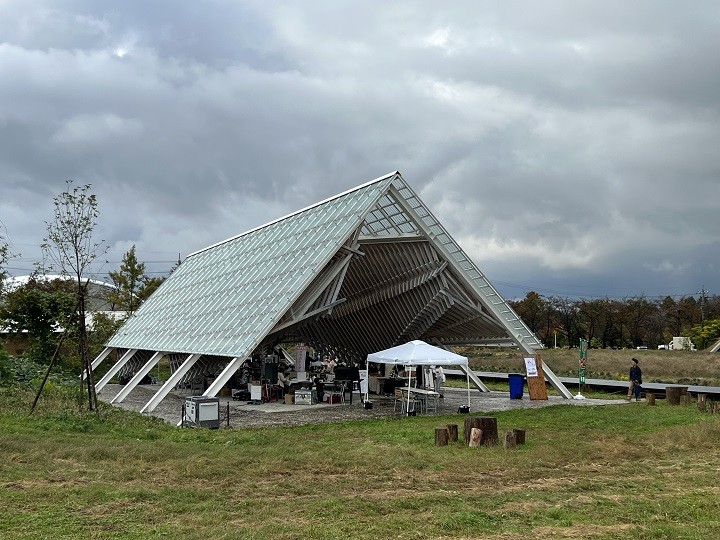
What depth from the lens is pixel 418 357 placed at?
18422mm

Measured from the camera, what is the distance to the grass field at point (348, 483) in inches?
273

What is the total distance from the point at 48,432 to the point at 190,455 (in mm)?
3879

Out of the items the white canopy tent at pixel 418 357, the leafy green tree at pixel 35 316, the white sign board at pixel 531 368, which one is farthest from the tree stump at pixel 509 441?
the leafy green tree at pixel 35 316

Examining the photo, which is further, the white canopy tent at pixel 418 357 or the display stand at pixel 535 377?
the display stand at pixel 535 377

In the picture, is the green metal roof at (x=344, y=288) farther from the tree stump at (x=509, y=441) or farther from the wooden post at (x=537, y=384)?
the tree stump at (x=509, y=441)

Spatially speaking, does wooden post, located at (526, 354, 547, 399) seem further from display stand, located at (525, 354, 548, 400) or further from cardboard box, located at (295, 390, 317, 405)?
cardboard box, located at (295, 390, 317, 405)

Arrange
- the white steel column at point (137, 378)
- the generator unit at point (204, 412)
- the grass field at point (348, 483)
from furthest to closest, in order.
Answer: the white steel column at point (137, 378) < the generator unit at point (204, 412) < the grass field at point (348, 483)

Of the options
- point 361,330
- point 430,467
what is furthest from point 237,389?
point 430,467

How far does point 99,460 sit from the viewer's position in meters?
10.7

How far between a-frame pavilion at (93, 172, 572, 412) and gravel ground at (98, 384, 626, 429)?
86 centimetres

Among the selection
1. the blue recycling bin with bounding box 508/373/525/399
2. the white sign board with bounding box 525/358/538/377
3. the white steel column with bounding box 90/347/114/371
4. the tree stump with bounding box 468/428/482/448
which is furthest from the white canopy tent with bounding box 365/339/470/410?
the white steel column with bounding box 90/347/114/371

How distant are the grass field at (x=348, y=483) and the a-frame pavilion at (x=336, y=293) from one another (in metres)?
4.59

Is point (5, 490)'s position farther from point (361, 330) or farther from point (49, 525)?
point (361, 330)

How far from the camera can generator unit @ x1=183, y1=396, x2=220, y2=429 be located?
1548 cm
